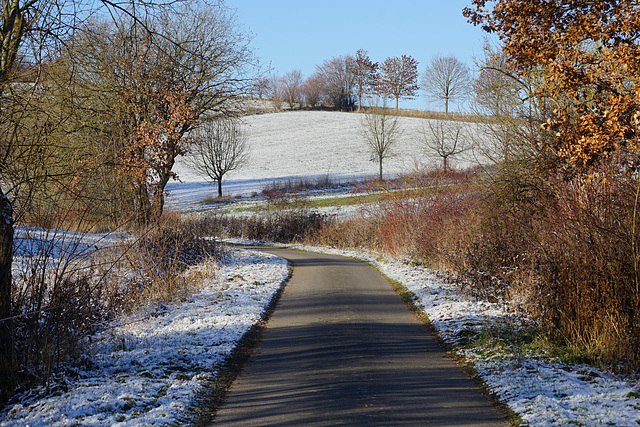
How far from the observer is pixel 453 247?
15.0m

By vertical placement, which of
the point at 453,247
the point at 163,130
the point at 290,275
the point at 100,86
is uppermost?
the point at 100,86

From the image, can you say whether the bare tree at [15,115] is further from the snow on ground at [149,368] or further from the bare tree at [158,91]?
the bare tree at [158,91]

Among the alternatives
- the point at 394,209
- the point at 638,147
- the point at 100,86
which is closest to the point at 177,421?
the point at 638,147

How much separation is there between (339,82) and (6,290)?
272 feet

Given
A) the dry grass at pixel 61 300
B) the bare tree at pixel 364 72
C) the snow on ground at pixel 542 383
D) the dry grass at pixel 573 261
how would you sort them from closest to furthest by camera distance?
the snow on ground at pixel 542 383, the dry grass at pixel 61 300, the dry grass at pixel 573 261, the bare tree at pixel 364 72

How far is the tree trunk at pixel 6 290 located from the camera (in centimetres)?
652

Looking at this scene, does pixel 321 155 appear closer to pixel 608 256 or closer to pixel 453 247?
pixel 453 247

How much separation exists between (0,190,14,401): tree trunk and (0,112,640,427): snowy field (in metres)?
0.44

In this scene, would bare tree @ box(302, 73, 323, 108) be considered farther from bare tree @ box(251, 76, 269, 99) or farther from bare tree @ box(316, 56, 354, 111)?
bare tree @ box(251, 76, 269, 99)

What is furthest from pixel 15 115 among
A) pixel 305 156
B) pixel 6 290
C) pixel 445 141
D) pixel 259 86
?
pixel 305 156

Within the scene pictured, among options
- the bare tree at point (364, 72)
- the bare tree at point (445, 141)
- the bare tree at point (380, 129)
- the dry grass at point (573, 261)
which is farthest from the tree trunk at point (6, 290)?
the bare tree at point (364, 72)

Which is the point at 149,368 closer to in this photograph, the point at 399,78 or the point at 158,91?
the point at 158,91

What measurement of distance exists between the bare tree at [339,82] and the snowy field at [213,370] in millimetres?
72584

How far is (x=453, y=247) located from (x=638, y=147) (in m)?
7.32
